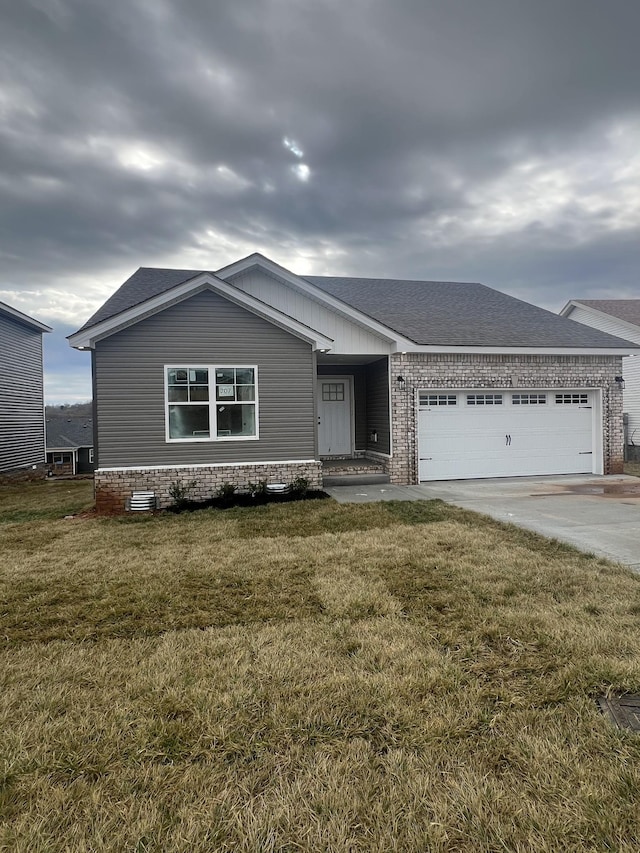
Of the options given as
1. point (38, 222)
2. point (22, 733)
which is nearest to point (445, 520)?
point (22, 733)

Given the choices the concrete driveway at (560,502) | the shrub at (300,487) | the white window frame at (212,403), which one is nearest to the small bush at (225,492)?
the white window frame at (212,403)

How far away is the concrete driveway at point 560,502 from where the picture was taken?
6199 millimetres

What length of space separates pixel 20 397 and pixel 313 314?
50.9 ft

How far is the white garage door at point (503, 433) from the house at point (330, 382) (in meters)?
0.03

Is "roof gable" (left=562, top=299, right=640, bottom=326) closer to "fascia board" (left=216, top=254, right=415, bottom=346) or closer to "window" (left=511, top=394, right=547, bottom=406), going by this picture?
"window" (left=511, top=394, right=547, bottom=406)

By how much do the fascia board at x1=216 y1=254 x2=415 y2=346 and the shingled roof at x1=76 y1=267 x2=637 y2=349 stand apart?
0.65 feet

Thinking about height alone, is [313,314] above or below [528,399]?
above

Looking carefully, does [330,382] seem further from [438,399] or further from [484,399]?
[484,399]

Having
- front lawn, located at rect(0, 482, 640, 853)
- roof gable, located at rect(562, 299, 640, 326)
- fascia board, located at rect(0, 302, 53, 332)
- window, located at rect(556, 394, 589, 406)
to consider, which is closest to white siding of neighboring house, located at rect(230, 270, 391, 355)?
window, located at rect(556, 394, 589, 406)

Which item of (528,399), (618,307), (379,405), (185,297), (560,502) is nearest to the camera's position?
(560,502)

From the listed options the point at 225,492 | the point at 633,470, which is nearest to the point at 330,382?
the point at 225,492

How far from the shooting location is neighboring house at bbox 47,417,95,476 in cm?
2247

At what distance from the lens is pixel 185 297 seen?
9406mm

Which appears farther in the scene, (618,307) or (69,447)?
(69,447)
